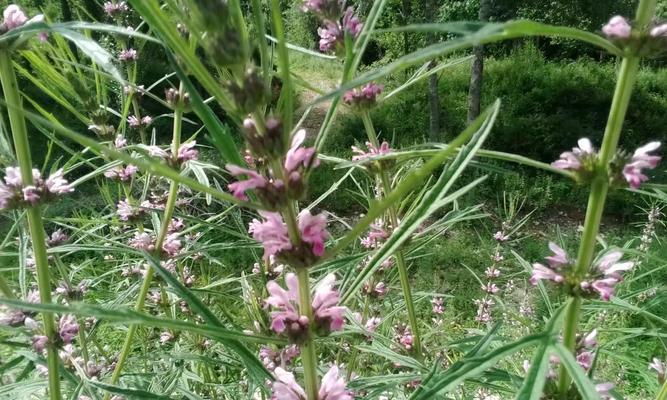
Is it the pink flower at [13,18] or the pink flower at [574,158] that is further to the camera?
the pink flower at [13,18]

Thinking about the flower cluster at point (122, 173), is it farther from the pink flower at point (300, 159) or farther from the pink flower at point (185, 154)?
the pink flower at point (300, 159)

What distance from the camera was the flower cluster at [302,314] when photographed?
64 cm

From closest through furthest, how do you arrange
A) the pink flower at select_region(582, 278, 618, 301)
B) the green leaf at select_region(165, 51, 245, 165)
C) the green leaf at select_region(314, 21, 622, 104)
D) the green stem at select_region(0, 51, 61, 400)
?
the green leaf at select_region(314, 21, 622, 104), the green leaf at select_region(165, 51, 245, 165), the pink flower at select_region(582, 278, 618, 301), the green stem at select_region(0, 51, 61, 400)

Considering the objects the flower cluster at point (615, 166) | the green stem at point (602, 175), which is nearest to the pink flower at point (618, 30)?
the green stem at point (602, 175)

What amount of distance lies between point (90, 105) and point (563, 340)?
143 cm

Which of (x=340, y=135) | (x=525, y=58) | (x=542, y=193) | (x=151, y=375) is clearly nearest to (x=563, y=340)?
(x=151, y=375)

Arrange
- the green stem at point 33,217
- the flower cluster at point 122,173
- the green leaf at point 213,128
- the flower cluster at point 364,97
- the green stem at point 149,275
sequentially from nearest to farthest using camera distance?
the green leaf at point 213,128, the green stem at point 33,217, the green stem at point 149,275, the flower cluster at point 364,97, the flower cluster at point 122,173

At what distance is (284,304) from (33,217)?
629 millimetres

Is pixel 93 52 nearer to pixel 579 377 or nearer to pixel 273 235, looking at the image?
pixel 273 235

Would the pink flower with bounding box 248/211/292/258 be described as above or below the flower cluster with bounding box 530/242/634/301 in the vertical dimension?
above

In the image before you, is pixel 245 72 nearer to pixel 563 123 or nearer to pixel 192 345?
pixel 192 345

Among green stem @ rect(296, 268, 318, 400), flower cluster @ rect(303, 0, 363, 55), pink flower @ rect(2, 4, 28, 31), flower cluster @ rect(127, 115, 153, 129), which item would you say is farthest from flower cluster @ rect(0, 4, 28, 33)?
flower cluster @ rect(127, 115, 153, 129)

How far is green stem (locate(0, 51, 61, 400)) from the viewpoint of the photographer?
0.95 meters

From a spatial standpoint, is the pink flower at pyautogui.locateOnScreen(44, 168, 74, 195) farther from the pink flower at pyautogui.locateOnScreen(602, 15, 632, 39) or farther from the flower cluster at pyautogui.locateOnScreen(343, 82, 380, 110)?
the pink flower at pyautogui.locateOnScreen(602, 15, 632, 39)
